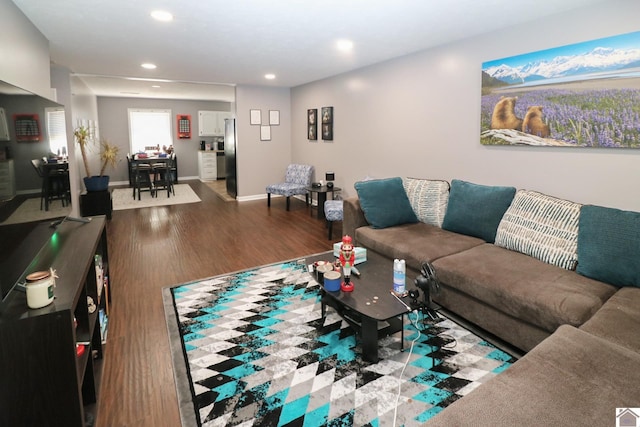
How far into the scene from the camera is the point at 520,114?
3.13 meters

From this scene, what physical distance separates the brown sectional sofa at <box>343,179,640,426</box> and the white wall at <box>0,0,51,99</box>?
2924 mm

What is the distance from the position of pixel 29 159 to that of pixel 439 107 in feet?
11.6

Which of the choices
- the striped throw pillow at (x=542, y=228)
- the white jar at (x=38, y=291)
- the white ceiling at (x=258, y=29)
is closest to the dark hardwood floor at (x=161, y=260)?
the white jar at (x=38, y=291)

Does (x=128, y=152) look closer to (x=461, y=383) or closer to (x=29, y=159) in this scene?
(x=29, y=159)

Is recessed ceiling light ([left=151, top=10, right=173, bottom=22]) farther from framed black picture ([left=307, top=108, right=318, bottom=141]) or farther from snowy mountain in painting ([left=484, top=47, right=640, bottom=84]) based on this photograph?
framed black picture ([left=307, top=108, right=318, bottom=141])

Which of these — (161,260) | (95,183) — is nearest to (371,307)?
(161,260)

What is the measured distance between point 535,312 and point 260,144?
6.00m

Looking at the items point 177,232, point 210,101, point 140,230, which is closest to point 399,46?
point 177,232

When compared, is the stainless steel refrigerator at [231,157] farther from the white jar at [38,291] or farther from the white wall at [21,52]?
the white jar at [38,291]

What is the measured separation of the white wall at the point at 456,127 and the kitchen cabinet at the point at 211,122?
17.6ft

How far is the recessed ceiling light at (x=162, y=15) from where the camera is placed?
2.78 m

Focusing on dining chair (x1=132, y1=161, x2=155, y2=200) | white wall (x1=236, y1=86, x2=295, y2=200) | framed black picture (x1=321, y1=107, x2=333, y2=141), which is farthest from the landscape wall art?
dining chair (x1=132, y1=161, x2=155, y2=200)

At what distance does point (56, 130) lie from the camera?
93.9 inches

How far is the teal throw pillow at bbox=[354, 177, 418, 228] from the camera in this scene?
11.8ft
